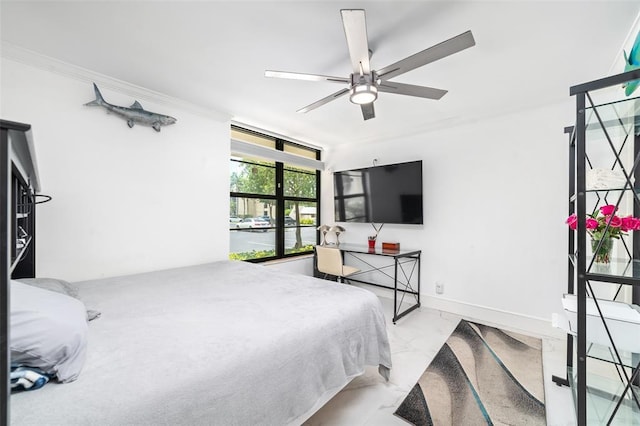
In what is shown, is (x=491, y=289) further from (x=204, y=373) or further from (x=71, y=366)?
(x=71, y=366)

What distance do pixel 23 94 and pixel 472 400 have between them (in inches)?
150

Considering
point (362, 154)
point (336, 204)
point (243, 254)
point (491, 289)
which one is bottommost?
point (491, 289)

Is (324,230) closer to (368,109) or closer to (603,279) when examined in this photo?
(368,109)

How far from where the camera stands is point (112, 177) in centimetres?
235

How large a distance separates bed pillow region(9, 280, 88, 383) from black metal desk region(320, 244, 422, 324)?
2.68m

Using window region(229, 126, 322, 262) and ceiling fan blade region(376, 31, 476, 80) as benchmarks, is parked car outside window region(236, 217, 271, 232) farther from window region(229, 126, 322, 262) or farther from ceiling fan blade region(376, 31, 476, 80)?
ceiling fan blade region(376, 31, 476, 80)

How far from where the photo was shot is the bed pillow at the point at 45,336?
817 millimetres

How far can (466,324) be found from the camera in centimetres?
292

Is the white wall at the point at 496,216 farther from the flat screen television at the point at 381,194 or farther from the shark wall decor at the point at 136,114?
the shark wall decor at the point at 136,114

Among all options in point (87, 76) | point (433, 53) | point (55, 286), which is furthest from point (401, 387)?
point (87, 76)

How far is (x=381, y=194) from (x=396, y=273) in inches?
46.3

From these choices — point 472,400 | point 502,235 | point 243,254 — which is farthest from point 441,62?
point 243,254

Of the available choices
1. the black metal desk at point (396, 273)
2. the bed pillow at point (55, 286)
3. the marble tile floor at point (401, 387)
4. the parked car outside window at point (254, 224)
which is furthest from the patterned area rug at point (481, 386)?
the parked car outside window at point (254, 224)

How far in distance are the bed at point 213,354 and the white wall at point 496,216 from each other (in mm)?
1844
